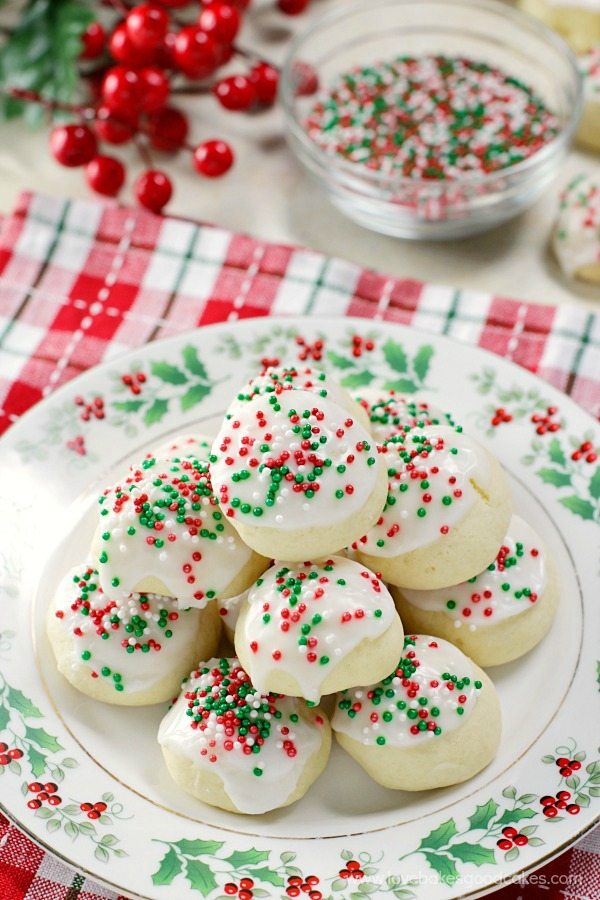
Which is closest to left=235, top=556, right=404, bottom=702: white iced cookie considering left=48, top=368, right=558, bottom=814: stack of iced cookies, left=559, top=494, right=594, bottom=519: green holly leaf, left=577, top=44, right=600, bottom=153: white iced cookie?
left=48, top=368, right=558, bottom=814: stack of iced cookies

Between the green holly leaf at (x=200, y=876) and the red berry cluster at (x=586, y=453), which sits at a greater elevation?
the red berry cluster at (x=586, y=453)

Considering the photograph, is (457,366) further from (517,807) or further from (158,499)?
(517,807)

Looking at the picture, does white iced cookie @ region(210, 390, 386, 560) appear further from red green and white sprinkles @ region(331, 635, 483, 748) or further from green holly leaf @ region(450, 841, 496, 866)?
green holly leaf @ region(450, 841, 496, 866)

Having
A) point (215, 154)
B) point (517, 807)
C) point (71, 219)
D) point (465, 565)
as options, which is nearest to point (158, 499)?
point (465, 565)

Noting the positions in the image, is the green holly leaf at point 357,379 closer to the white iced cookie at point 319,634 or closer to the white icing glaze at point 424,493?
the white icing glaze at point 424,493

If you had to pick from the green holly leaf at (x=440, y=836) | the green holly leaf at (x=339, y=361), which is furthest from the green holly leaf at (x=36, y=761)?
the green holly leaf at (x=339, y=361)

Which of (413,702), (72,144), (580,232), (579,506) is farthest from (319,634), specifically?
(72,144)
